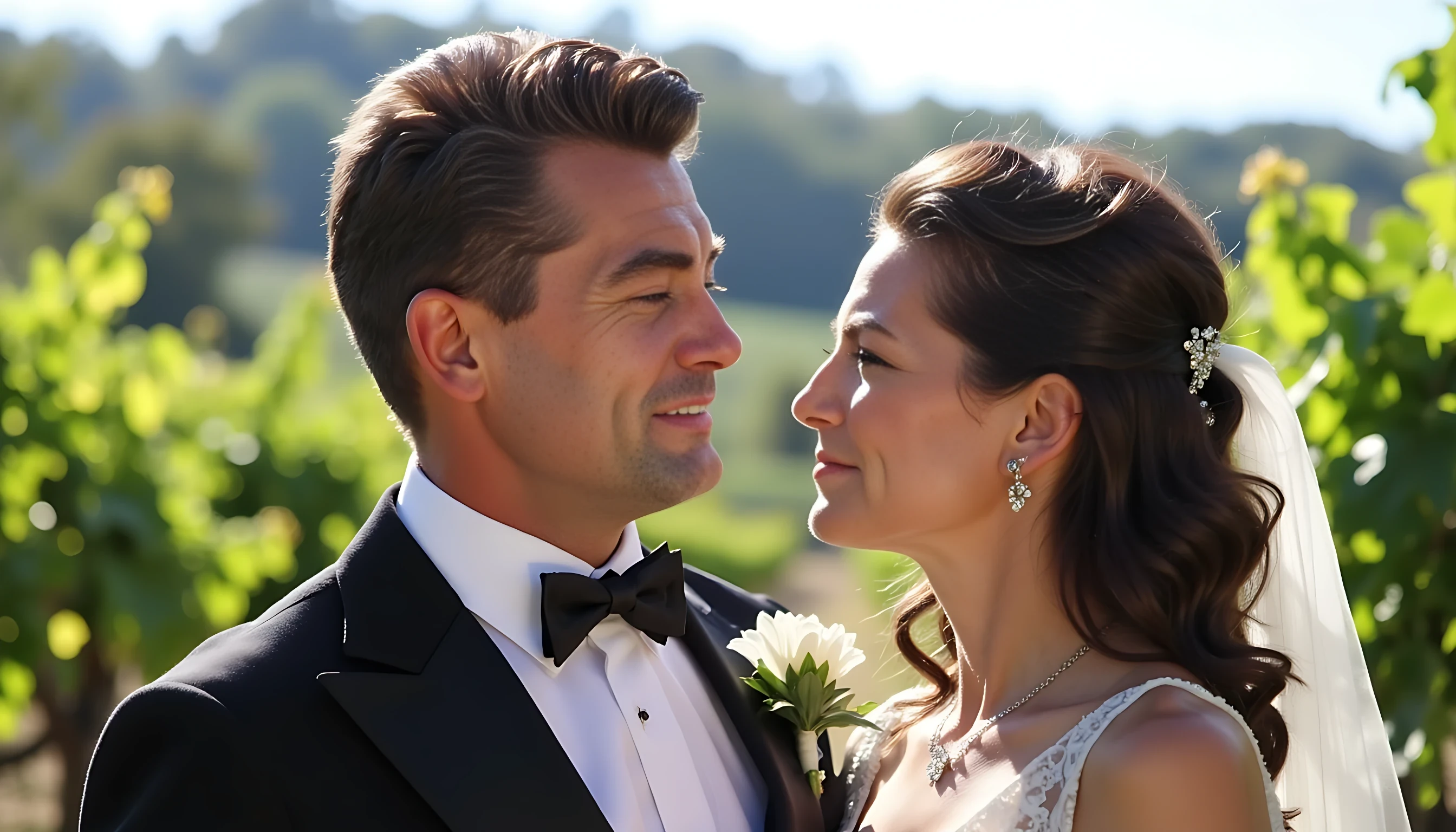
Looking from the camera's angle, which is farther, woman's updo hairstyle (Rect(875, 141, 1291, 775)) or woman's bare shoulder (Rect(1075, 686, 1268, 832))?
woman's updo hairstyle (Rect(875, 141, 1291, 775))

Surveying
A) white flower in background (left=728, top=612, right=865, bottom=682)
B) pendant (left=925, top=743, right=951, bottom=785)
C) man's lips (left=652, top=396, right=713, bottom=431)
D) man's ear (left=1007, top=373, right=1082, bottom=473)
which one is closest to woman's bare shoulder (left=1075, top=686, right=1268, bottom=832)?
pendant (left=925, top=743, right=951, bottom=785)

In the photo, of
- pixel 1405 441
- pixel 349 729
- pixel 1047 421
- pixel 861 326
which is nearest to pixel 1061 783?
pixel 1047 421

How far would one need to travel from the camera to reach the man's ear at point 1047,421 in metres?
2.73

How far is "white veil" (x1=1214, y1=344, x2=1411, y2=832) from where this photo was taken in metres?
2.98

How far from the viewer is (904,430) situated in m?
2.75

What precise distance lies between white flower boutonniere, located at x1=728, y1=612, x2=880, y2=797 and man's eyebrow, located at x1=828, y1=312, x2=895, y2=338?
0.65 m

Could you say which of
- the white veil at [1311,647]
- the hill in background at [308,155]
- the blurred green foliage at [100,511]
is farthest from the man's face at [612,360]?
the hill in background at [308,155]

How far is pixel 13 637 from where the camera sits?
16.9 feet

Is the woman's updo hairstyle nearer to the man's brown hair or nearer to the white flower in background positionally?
the white flower in background

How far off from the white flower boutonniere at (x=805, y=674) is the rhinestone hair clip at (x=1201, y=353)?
0.93 meters

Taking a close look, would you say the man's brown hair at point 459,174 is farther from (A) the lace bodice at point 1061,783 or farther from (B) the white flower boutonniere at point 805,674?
(A) the lace bodice at point 1061,783

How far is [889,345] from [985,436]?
0.28 m

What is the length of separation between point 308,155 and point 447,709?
6366cm

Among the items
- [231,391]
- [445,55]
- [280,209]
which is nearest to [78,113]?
[280,209]
